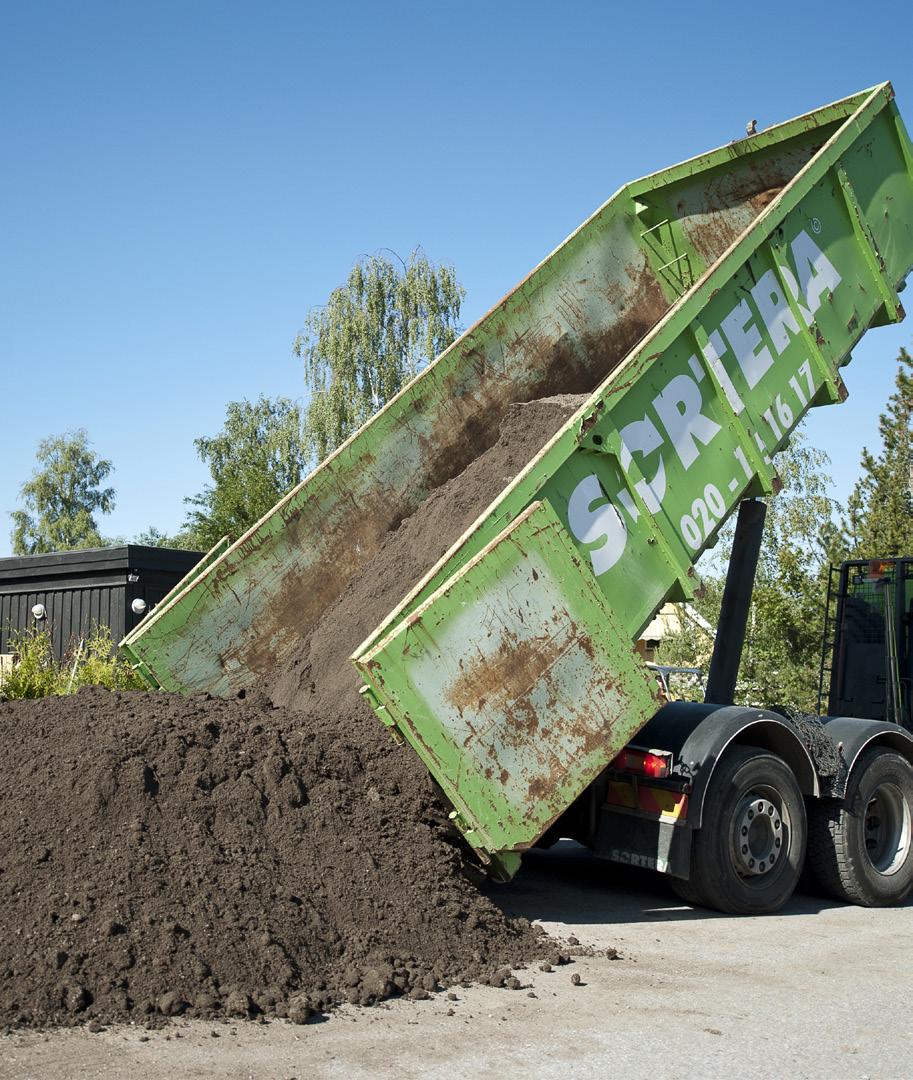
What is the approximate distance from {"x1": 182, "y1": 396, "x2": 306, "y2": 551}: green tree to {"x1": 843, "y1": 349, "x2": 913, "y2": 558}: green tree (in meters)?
11.8

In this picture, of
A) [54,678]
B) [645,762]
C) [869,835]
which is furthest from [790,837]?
[54,678]

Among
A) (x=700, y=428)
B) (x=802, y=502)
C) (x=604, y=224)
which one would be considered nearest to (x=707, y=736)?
(x=700, y=428)

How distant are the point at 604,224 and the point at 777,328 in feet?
6.68

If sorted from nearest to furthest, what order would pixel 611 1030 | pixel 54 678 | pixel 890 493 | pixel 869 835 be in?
pixel 611 1030 → pixel 869 835 → pixel 54 678 → pixel 890 493

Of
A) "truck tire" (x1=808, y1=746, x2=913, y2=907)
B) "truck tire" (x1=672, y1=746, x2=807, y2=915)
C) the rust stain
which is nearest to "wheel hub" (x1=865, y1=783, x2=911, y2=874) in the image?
"truck tire" (x1=808, y1=746, x2=913, y2=907)

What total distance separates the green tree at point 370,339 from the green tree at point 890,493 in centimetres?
1157

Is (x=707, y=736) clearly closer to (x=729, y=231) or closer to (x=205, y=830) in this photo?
(x=205, y=830)

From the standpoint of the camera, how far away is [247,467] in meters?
29.6

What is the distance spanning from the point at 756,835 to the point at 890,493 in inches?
708

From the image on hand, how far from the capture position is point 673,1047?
13.0 ft

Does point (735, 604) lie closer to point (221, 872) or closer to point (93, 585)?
point (221, 872)

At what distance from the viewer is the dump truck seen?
510 cm

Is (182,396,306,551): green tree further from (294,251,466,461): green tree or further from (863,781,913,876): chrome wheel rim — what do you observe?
(863,781,913,876): chrome wheel rim

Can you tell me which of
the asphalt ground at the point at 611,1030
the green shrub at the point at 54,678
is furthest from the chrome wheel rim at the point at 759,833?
the green shrub at the point at 54,678
